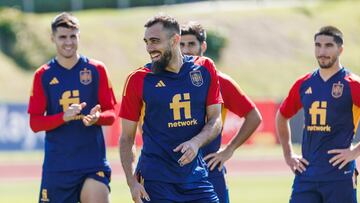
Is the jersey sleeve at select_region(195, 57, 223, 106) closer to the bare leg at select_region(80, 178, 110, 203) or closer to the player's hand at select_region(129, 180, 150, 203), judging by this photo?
the player's hand at select_region(129, 180, 150, 203)

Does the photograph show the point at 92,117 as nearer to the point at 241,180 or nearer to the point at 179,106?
the point at 179,106

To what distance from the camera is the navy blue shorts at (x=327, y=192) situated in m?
10.0

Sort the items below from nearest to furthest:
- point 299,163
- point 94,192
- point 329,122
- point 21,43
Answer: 1. point 329,122
2. point 299,163
3. point 94,192
4. point 21,43

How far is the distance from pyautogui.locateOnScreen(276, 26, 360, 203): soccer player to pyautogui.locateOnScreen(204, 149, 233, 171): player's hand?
90cm

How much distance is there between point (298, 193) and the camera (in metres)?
10.1

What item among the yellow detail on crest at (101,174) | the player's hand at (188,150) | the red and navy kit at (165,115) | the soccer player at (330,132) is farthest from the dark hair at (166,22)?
the yellow detail on crest at (101,174)

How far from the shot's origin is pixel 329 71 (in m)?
10.2

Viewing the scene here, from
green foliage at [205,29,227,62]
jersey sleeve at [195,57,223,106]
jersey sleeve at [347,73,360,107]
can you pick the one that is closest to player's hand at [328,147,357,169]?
jersey sleeve at [347,73,360,107]

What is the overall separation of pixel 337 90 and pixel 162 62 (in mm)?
2265

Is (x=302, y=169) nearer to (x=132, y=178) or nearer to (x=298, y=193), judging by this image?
(x=298, y=193)

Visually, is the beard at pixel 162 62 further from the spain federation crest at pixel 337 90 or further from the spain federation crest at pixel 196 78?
the spain federation crest at pixel 337 90

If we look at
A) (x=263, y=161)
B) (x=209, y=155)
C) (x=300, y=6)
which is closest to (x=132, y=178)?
(x=209, y=155)

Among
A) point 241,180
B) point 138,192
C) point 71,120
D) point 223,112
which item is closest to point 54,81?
point 71,120

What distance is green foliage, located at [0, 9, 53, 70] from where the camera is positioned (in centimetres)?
4500
